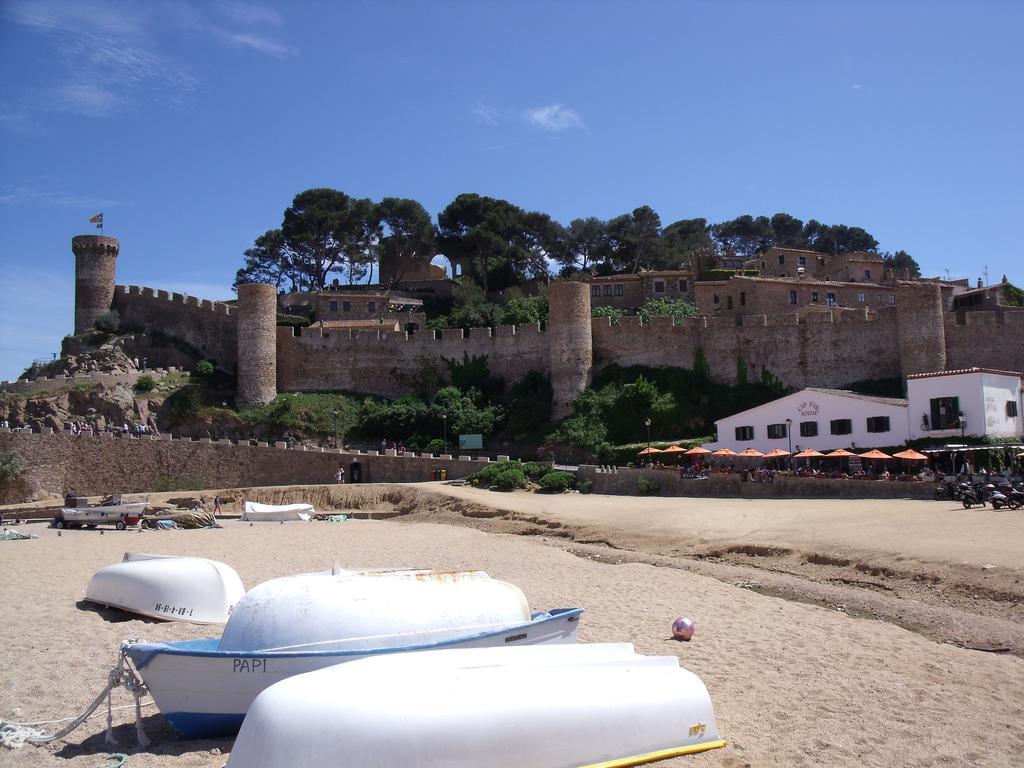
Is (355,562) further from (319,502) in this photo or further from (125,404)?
(125,404)

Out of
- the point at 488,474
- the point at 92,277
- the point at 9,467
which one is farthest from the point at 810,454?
the point at 92,277

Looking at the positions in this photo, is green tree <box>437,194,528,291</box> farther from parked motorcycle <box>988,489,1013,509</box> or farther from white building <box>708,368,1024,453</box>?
parked motorcycle <box>988,489,1013,509</box>

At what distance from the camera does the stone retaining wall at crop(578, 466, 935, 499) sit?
2125cm

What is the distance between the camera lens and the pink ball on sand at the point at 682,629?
9.48 meters

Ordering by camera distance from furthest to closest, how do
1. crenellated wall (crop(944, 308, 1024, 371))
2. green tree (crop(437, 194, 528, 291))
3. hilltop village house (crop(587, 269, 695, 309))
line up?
1. green tree (crop(437, 194, 528, 291))
2. hilltop village house (crop(587, 269, 695, 309))
3. crenellated wall (crop(944, 308, 1024, 371))

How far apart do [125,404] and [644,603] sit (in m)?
32.1

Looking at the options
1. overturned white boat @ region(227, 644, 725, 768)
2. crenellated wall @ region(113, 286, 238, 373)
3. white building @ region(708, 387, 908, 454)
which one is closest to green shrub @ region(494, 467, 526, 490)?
white building @ region(708, 387, 908, 454)

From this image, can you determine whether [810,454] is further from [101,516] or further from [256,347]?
[256,347]

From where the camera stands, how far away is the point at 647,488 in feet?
86.2

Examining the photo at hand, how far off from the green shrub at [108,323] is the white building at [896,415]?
32577mm

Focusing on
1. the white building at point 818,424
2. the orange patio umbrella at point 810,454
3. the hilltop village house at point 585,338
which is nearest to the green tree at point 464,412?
the hilltop village house at point 585,338

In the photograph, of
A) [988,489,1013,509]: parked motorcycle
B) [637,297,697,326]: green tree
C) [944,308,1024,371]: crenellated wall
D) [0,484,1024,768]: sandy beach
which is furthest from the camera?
[637,297,697,326]: green tree

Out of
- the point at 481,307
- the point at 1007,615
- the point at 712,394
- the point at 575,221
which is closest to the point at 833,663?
the point at 1007,615

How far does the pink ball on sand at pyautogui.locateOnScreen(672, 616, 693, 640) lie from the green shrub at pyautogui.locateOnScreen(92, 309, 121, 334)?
41358 mm
